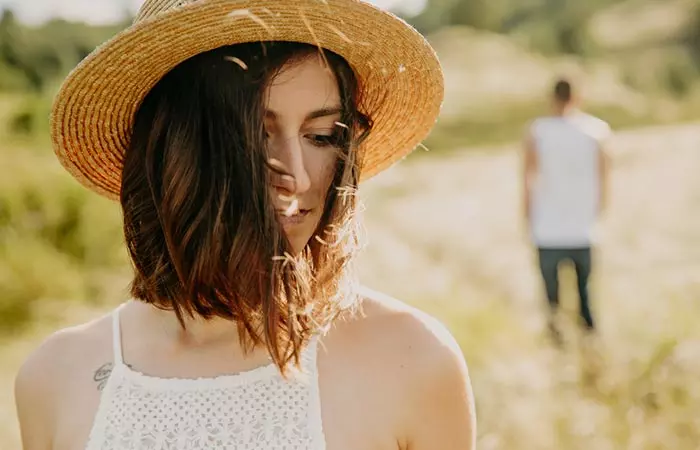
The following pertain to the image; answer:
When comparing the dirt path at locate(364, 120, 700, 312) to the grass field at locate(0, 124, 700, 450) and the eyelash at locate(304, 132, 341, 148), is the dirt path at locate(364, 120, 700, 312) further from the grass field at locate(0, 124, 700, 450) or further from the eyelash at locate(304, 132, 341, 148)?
the eyelash at locate(304, 132, 341, 148)

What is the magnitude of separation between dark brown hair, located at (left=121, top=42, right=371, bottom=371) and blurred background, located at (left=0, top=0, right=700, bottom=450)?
1.75 ft

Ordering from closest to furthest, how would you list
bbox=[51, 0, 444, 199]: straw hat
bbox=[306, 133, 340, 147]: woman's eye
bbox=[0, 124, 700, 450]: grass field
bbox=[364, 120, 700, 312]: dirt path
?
bbox=[51, 0, 444, 199]: straw hat → bbox=[306, 133, 340, 147]: woman's eye → bbox=[0, 124, 700, 450]: grass field → bbox=[364, 120, 700, 312]: dirt path

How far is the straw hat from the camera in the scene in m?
1.56

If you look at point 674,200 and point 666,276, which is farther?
point 674,200

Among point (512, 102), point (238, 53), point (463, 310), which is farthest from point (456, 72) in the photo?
point (238, 53)

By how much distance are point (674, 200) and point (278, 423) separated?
12.3 m

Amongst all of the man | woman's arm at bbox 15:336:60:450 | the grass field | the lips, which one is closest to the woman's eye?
the lips

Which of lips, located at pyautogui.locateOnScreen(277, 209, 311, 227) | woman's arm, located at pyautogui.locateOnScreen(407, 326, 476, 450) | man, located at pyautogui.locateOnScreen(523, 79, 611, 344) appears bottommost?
man, located at pyautogui.locateOnScreen(523, 79, 611, 344)

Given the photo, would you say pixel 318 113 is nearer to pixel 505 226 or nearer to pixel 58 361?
pixel 58 361

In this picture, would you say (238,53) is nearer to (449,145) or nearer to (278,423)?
(278,423)

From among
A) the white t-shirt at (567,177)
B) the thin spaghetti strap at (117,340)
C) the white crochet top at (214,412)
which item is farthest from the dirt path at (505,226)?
the white crochet top at (214,412)

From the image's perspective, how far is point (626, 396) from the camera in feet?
12.5

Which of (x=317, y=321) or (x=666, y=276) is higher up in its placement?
(x=317, y=321)

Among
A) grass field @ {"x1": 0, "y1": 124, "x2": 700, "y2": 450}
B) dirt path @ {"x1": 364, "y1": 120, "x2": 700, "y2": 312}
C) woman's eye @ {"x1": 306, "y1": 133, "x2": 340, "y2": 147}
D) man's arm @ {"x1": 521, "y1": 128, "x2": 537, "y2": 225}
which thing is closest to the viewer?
woman's eye @ {"x1": 306, "y1": 133, "x2": 340, "y2": 147}
